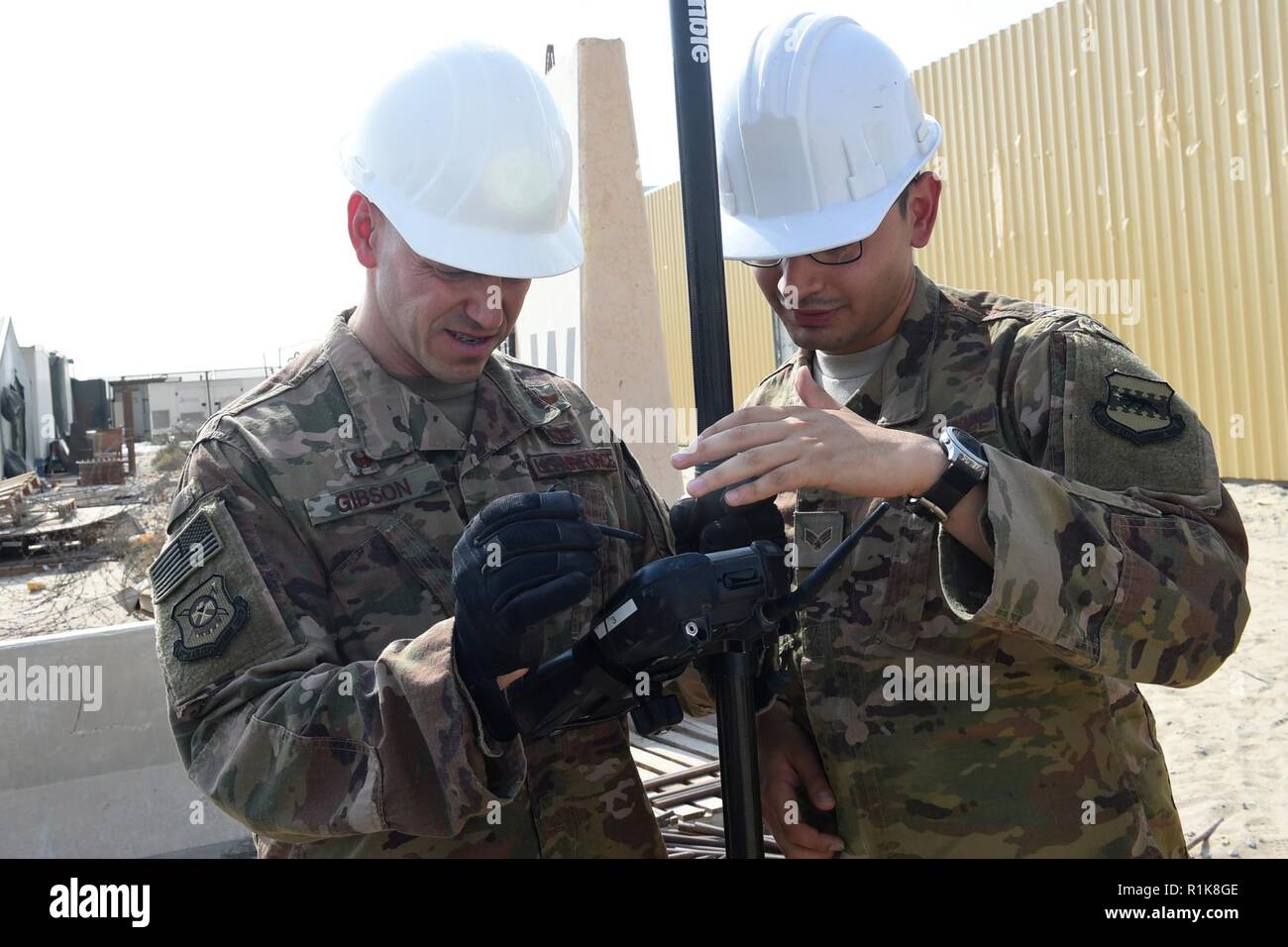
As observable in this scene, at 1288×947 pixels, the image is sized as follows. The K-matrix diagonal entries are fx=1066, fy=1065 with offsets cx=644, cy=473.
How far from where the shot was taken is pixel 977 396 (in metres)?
2.24

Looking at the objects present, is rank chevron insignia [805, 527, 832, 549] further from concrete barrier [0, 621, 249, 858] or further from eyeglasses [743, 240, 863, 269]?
concrete barrier [0, 621, 249, 858]

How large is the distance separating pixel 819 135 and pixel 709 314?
2.68 feet

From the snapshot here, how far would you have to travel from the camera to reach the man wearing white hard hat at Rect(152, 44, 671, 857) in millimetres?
1683

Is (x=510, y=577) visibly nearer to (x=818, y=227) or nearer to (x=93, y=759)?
(x=818, y=227)

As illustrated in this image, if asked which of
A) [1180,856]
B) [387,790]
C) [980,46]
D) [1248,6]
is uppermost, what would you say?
[980,46]

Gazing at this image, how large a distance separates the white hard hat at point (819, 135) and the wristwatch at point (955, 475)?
2.11 ft

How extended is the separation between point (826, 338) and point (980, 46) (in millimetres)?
10058

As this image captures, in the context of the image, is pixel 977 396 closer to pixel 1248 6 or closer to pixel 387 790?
pixel 387 790

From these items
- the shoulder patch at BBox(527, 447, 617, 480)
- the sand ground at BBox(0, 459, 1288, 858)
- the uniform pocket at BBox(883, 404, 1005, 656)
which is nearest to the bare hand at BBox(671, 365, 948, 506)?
the uniform pocket at BBox(883, 404, 1005, 656)

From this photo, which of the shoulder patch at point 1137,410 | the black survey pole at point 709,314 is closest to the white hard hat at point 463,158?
the black survey pole at point 709,314

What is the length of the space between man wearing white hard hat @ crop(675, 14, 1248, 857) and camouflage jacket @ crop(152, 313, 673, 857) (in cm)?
48

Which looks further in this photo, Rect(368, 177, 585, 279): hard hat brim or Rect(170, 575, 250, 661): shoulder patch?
Rect(368, 177, 585, 279): hard hat brim

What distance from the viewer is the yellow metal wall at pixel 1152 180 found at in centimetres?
866

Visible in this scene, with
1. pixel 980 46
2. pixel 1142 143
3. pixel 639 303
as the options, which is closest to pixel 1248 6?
pixel 1142 143
